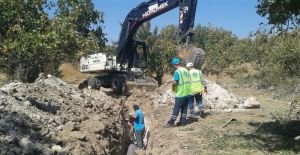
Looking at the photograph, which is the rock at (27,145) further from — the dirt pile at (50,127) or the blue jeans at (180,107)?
the blue jeans at (180,107)

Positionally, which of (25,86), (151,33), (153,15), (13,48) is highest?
(151,33)

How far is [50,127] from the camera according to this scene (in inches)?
372

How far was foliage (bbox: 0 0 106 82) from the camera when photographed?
1748cm

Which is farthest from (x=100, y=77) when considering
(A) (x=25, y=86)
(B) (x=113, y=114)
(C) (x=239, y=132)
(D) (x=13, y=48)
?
(C) (x=239, y=132)

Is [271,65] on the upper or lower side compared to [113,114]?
upper

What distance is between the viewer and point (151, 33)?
5203cm

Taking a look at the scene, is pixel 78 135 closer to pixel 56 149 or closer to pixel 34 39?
pixel 56 149

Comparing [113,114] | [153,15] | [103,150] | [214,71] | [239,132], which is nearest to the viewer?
[103,150]

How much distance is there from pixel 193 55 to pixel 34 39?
22.8 feet

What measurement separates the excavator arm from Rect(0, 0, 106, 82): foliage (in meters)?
1.50

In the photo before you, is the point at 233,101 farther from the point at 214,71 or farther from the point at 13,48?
the point at 214,71

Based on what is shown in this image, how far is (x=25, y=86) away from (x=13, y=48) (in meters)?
4.67

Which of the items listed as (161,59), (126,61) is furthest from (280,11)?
(161,59)

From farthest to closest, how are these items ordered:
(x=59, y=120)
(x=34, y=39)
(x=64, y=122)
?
1. (x=34, y=39)
2. (x=64, y=122)
3. (x=59, y=120)
